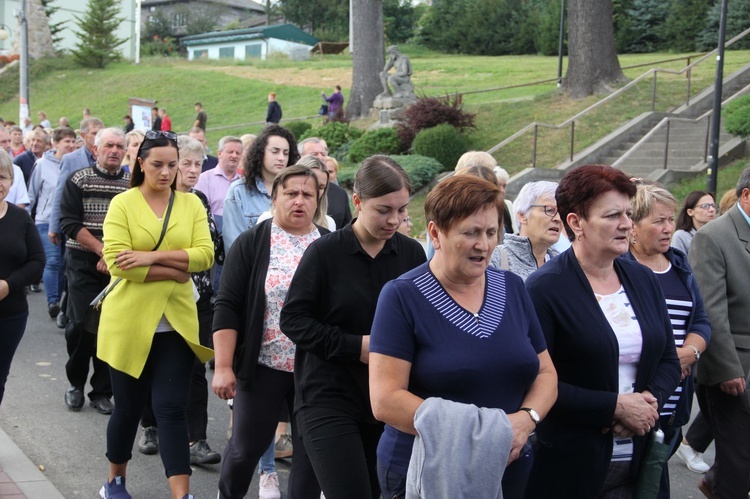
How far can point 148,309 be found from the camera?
527cm

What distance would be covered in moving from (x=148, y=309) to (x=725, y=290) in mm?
3226

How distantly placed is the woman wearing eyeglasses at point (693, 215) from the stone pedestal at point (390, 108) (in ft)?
66.1

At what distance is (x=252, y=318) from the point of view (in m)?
4.80

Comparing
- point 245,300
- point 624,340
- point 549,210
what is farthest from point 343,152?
point 624,340

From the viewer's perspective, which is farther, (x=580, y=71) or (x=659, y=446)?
(x=580, y=71)

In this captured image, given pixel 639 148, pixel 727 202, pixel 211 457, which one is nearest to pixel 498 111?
pixel 639 148

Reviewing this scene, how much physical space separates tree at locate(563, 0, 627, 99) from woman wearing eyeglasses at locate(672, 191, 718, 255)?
64.3ft

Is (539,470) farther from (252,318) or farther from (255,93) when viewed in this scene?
(255,93)

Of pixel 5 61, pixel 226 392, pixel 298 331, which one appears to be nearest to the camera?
pixel 298 331

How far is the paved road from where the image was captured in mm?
5898

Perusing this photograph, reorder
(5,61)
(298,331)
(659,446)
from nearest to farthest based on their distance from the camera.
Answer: (659,446) → (298,331) → (5,61)

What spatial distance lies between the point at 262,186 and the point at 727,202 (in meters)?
3.65

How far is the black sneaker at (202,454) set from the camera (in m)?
6.28

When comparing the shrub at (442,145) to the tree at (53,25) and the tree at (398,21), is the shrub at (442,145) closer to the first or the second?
the tree at (398,21)
